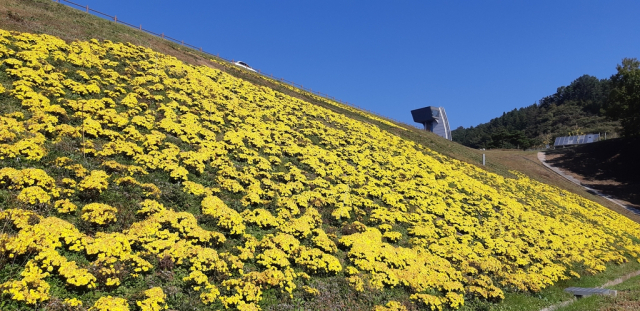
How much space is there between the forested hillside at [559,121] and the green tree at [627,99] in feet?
98.6

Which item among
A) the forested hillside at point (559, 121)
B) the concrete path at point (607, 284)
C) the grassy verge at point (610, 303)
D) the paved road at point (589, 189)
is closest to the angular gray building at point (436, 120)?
the forested hillside at point (559, 121)

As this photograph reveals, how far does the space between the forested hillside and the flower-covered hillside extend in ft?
310

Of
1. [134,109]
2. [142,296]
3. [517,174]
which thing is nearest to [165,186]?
[142,296]

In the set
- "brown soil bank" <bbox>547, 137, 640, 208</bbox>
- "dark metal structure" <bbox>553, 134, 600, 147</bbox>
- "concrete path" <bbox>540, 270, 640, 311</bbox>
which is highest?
A: "dark metal structure" <bbox>553, 134, 600, 147</bbox>

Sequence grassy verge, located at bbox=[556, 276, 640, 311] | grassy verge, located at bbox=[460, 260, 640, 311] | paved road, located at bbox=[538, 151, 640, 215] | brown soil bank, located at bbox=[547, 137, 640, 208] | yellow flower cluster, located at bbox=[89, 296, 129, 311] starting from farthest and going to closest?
brown soil bank, located at bbox=[547, 137, 640, 208] < paved road, located at bbox=[538, 151, 640, 215] < grassy verge, located at bbox=[460, 260, 640, 311] < grassy verge, located at bbox=[556, 276, 640, 311] < yellow flower cluster, located at bbox=[89, 296, 129, 311]

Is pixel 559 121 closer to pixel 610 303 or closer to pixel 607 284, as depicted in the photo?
pixel 607 284

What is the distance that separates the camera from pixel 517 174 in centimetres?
4225

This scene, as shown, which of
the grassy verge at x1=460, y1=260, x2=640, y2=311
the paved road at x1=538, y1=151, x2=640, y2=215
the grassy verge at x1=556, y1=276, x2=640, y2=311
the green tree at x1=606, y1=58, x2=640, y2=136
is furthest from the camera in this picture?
the green tree at x1=606, y1=58, x2=640, y2=136

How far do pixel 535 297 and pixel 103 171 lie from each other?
58.1 feet

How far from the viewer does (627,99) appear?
58.9 m

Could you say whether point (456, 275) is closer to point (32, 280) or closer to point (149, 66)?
point (32, 280)

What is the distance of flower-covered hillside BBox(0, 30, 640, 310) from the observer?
28.6ft

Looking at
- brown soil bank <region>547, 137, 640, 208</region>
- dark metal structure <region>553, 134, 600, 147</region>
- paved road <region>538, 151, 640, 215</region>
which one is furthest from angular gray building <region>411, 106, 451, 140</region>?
paved road <region>538, 151, 640, 215</region>

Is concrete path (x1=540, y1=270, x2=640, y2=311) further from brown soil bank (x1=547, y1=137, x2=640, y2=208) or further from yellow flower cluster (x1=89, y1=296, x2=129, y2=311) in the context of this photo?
brown soil bank (x1=547, y1=137, x2=640, y2=208)
